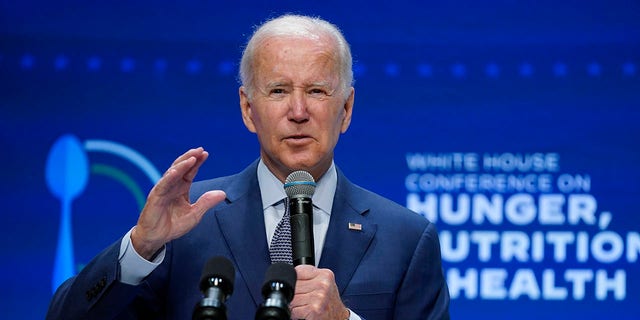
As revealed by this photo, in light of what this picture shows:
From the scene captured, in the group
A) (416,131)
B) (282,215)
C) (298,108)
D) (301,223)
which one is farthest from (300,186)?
(416,131)

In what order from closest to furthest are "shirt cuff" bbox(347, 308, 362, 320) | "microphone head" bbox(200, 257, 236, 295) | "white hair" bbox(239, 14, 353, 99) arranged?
"microphone head" bbox(200, 257, 236, 295) < "shirt cuff" bbox(347, 308, 362, 320) < "white hair" bbox(239, 14, 353, 99)

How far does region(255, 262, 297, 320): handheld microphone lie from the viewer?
1.64 meters

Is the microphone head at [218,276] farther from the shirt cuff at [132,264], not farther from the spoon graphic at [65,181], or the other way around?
the spoon graphic at [65,181]

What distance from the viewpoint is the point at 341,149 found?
174 inches

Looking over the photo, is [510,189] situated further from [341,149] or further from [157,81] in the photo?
[157,81]

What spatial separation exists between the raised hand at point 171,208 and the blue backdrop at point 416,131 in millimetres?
2172

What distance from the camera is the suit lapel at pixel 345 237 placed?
2500 millimetres

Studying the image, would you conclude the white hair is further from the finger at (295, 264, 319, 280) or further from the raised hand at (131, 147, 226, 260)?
the finger at (295, 264, 319, 280)

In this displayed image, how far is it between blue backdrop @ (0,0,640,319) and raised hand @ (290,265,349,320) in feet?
7.68

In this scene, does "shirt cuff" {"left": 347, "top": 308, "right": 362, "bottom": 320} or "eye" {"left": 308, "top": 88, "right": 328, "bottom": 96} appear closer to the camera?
"shirt cuff" {"left": 347, "top": 308, "right": 362, "bottom": 320}

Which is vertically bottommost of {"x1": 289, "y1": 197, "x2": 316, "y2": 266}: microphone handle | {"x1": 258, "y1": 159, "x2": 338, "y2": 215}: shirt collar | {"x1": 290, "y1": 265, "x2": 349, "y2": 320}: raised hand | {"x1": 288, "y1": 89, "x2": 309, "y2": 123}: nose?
{"x1": 290, "y1": 265, "x2": 349, "y2": 320}: raised hand

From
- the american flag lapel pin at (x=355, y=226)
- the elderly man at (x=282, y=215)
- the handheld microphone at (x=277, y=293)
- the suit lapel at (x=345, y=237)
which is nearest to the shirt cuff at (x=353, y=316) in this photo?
the elderly man at (x=282, y=215)

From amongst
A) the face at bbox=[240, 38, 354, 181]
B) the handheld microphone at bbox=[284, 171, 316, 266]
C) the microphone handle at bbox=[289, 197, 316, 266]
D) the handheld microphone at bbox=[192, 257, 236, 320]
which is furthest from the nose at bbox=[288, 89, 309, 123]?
the handheld microphone at bbox=[192, 257, 236, 320]

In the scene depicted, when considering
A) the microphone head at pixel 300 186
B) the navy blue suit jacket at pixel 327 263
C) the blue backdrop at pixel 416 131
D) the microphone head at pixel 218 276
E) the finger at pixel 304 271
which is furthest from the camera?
the blue backdrop at pixel 416 131
